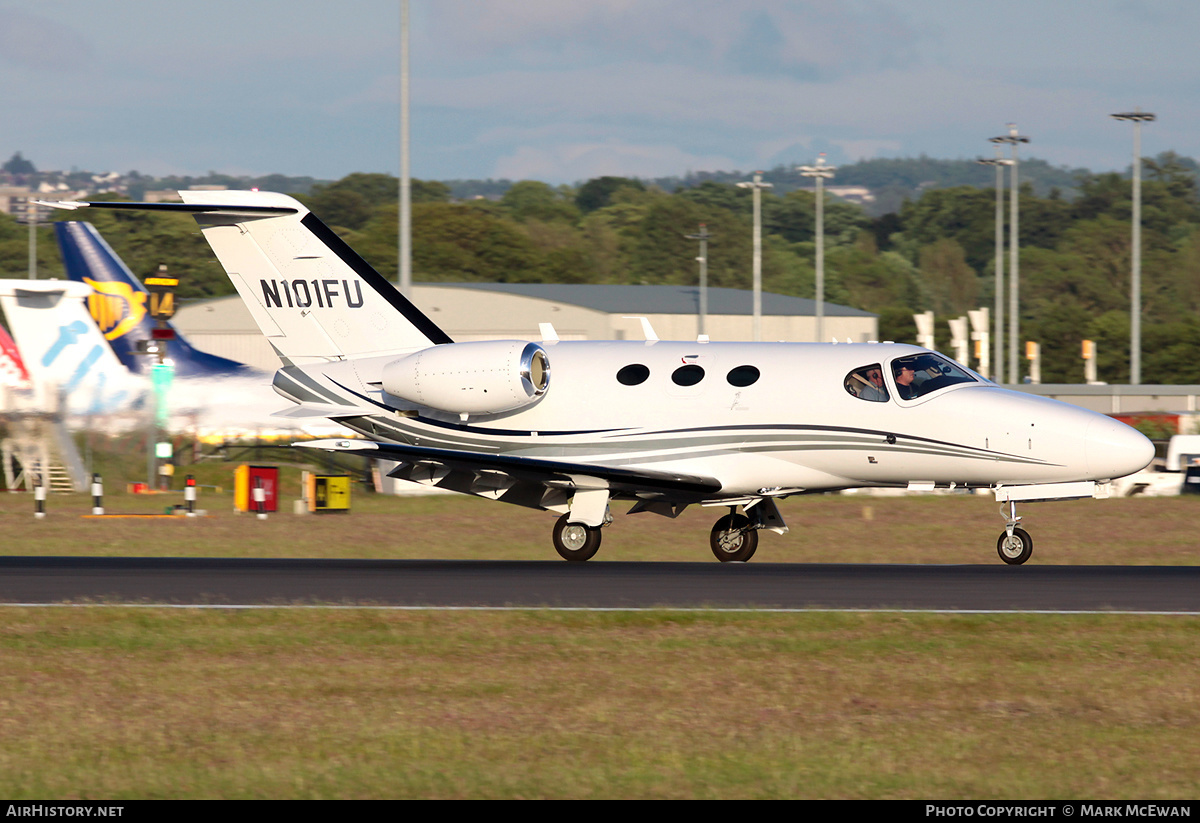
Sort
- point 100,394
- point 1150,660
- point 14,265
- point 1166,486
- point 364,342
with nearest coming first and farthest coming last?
point 1150,660 < point 364,342 < point 100,394 < point 1166,486 < point 14,265

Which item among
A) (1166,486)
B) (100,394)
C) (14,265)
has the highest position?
(14,265)

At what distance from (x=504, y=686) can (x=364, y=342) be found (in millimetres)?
12161

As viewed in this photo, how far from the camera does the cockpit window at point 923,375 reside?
2067 centimetres

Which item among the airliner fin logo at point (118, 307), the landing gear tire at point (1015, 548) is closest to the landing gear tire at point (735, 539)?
the landing gear tire at point (1015, 548)

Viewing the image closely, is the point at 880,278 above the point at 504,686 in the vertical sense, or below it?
above

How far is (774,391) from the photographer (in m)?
21.0

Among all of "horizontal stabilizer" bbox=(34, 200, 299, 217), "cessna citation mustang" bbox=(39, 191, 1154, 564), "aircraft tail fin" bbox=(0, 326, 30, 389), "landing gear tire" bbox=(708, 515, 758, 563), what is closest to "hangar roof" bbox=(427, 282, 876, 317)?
"aircraft tail fin" bbox=(0, 326, 30, 389)

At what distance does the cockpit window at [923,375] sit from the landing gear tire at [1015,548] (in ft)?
7.65

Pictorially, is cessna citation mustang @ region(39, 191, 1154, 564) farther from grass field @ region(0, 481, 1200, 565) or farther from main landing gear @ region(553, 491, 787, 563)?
grass field @ region(0, 481, 1200, 565)

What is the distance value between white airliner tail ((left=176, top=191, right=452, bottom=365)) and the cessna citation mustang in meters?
0.04

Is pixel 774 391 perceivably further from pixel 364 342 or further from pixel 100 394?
pixel 100 394

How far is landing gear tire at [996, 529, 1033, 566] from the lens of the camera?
2058 cm

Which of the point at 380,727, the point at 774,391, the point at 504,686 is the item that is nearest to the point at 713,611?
the point at 504,686
